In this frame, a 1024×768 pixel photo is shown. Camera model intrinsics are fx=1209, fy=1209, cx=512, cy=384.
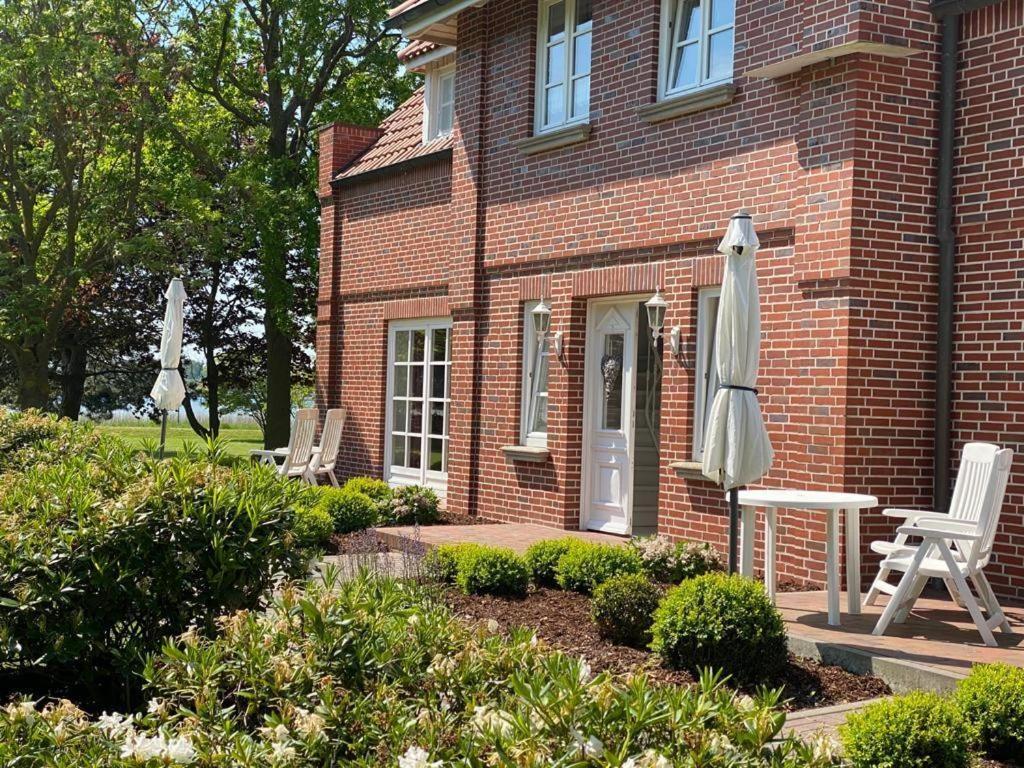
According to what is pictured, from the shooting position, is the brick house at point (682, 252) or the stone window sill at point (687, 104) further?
the stone window sill at point (687, 104)

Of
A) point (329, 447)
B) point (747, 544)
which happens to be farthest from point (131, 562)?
point (329, 447)

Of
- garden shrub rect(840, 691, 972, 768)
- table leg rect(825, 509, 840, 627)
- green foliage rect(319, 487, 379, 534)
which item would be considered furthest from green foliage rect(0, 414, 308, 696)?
green foliage rect(319, 487, 379, 534)

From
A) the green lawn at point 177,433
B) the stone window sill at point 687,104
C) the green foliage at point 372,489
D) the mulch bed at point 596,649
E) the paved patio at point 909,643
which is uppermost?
the stone window sill at point 687,104

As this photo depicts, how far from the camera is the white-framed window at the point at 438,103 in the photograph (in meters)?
16.7

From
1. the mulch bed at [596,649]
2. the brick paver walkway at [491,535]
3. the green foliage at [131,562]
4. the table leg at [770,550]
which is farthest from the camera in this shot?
the brick paver walkway at [491,535]

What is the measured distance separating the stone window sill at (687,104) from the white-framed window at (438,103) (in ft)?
18.2

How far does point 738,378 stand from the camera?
7.77m

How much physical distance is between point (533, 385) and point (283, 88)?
14014mm

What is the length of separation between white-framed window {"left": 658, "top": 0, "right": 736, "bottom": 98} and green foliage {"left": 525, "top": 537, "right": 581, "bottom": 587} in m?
4.39

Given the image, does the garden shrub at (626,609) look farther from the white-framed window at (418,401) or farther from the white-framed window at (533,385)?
the white-framed window at (418,401)

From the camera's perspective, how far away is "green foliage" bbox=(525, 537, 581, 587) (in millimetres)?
9492

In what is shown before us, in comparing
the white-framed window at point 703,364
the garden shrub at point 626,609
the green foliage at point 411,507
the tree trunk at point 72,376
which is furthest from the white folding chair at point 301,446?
the tree trunk at point 72,376

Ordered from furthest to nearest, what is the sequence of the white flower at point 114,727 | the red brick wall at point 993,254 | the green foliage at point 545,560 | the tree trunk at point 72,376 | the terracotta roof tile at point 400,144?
the tree trunk at point 72,376
the terracotta roof tile at point 400,144
the green foliage at point 545,560
the red brick wall at point 993,254
the white flower at point 114,727

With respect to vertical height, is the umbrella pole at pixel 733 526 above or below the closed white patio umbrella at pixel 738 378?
below
